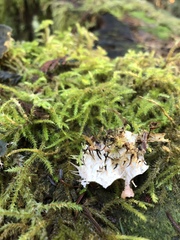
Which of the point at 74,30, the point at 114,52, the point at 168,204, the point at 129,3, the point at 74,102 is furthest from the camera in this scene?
the point at 129,3

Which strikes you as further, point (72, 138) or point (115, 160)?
point (72, 138)

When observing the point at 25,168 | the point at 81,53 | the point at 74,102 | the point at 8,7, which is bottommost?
the point at 25,168

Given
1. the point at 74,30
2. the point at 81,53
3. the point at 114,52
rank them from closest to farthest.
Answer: the point at 81,53
the point at 114,52
the point at 74,30

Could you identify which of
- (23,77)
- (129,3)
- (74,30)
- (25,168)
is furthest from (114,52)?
(25,168)

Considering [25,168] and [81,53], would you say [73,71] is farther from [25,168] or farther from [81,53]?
[25,168]
